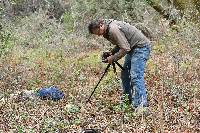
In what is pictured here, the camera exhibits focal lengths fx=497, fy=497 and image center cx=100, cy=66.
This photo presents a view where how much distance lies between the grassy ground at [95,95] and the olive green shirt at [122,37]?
93cm

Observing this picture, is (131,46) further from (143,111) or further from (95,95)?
(95,95)

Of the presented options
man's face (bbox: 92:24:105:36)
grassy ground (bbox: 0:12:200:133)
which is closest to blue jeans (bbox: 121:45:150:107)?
grassy ground (bbox: 0:12:200:133)

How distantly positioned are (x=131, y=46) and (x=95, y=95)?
2.06 m

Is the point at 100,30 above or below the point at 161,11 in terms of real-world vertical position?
above

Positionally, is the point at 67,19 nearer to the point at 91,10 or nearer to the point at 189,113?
the point at 91,10

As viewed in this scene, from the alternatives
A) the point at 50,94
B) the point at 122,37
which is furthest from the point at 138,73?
the point at 50,94

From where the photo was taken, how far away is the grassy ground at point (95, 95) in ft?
26.8

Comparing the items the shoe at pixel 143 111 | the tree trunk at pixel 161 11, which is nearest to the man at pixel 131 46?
the shoe at pixel 143 111

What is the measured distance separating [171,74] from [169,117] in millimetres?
3286

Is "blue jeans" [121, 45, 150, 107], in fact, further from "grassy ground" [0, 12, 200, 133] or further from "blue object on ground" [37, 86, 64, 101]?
"blue object on ground" [37, 86, 64, 101]

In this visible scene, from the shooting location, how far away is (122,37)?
8758mm

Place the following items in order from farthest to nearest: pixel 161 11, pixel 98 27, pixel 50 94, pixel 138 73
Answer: pixel 161 11 < pixel 50 94 < pixel 138 73 < pixel 98 27

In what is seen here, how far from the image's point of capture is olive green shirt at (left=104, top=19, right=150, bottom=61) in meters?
8.70

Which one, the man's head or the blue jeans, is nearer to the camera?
the man's head
